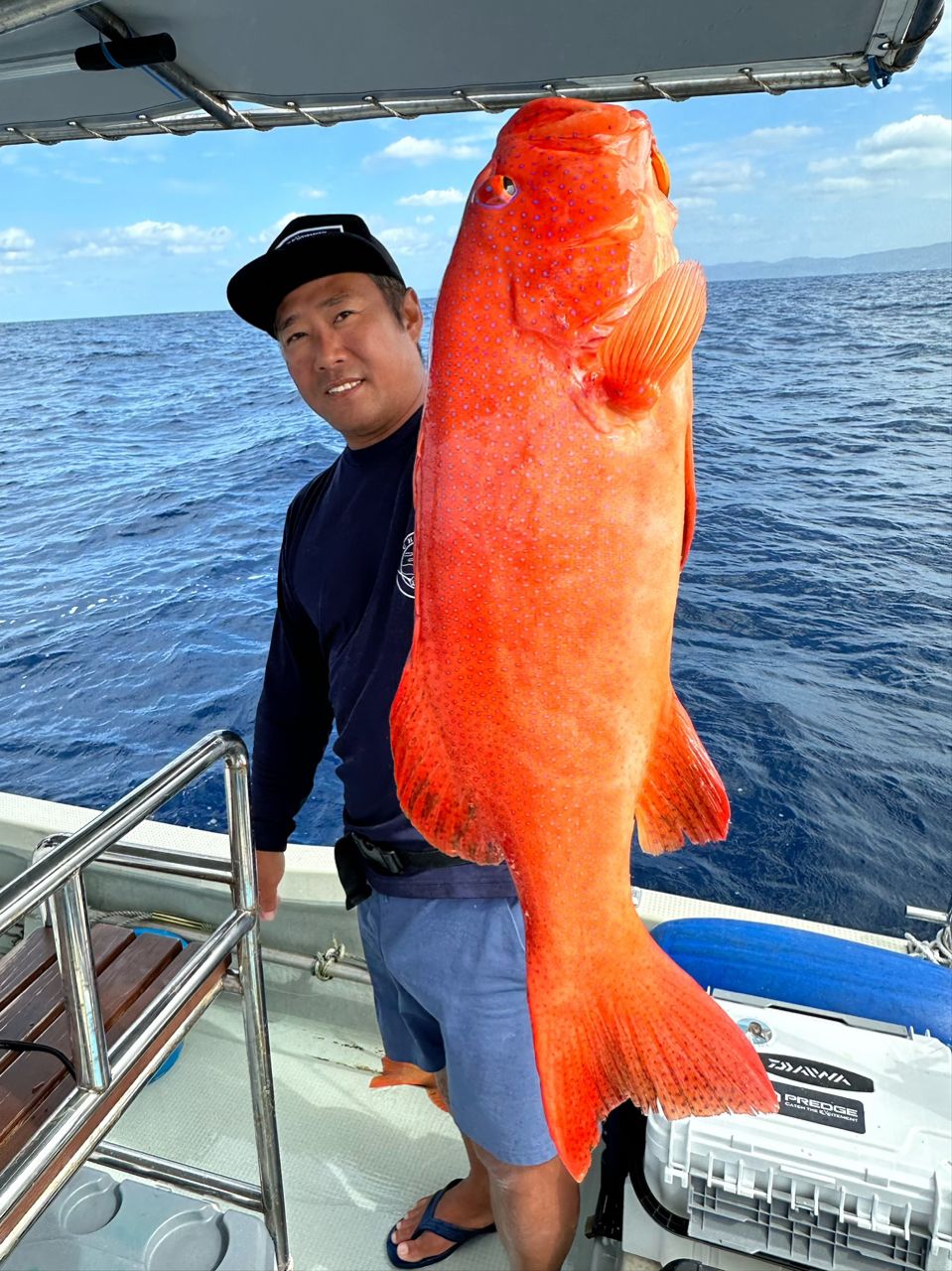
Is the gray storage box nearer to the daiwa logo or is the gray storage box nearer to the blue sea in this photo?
the daiwa logo

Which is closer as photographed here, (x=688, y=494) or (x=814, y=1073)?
(x=688, y=494)

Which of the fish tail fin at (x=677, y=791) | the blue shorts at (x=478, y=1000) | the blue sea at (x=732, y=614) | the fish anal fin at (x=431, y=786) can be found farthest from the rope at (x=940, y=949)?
the blue sea at (x=732, y=614)

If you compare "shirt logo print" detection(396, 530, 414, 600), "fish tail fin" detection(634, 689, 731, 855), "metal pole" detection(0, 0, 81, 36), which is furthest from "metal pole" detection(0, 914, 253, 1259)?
"metal pole" detection(0, 0, 81, 36)

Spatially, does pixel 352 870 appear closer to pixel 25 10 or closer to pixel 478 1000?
pixel 478 1000

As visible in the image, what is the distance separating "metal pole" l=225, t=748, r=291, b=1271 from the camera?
78.2 inches

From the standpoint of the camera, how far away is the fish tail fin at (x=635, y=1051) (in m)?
1.13

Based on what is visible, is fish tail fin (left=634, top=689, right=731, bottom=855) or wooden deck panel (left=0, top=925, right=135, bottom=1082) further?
wooden deck panel (left=0, top=925, right=135, bottom=1082)

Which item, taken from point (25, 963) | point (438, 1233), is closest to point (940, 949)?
point (438, 1233)

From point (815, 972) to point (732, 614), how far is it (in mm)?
6737

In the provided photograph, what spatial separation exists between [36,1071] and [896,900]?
17.8 ft

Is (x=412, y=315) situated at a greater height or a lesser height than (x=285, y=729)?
greater

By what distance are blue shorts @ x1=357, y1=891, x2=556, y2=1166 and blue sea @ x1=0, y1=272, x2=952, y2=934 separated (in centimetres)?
393

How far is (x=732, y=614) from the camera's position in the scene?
29.0ft

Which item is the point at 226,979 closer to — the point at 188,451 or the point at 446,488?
the point at 446,488
